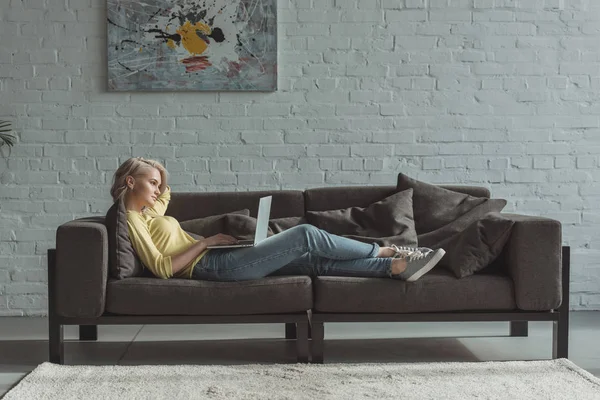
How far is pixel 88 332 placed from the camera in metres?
4.18

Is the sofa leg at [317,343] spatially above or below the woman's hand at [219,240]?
below

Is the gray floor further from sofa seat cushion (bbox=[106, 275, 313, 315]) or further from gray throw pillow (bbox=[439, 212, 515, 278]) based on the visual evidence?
gray throw pillow (bbox=[439, 212, 515, 278])

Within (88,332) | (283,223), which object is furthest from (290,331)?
(88,332)

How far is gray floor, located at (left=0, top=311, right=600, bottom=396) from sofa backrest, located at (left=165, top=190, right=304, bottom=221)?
630 mm

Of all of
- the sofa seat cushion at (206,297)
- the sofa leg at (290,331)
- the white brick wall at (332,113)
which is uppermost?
the white brick wall at (332,113)

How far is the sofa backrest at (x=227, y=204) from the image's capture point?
419cm

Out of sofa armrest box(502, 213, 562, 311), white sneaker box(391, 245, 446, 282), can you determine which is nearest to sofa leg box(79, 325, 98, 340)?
white sneaker box(391, 245, 446, 282)

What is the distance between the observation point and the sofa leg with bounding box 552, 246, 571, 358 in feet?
11.9

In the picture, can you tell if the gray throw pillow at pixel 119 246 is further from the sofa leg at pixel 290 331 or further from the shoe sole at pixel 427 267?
the shoe sole at pixel 427 267

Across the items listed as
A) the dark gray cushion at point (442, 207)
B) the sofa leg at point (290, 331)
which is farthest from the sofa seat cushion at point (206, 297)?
the dark gray cushion at point (442, 207)

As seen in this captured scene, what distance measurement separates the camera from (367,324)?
4.53m

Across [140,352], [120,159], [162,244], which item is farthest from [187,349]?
[120,159]

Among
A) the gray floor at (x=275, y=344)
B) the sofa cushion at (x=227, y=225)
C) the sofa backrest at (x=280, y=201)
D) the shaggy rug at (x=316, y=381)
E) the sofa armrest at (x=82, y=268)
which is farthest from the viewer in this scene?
the sofa backrest at (x=280, y=201)

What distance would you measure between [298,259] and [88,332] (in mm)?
1205
